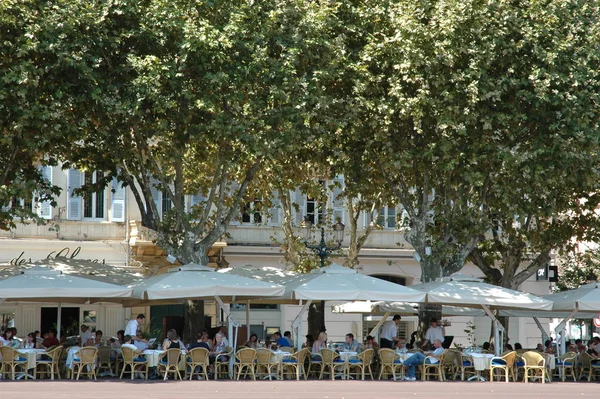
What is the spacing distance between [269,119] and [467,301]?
6355mm

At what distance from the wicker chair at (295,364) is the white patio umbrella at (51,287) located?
3.80 metres

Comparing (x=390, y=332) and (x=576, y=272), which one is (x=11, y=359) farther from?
(x=576, y=272)

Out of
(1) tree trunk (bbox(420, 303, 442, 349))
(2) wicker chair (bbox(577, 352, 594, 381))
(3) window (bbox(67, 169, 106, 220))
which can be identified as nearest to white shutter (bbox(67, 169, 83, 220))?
(3) window (bbox(67, 169, 106, 220))

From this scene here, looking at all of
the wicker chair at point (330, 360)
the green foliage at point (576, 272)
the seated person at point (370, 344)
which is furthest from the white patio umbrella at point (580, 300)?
the green foliage at point (576, 272)

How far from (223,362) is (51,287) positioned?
4.15 m

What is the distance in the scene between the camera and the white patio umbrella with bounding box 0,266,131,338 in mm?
23234

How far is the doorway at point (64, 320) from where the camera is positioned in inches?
1462

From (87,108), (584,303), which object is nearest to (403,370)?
(584,303)

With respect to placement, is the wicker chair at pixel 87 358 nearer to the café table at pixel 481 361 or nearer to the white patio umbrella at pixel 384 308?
the café table at pixel 481 361

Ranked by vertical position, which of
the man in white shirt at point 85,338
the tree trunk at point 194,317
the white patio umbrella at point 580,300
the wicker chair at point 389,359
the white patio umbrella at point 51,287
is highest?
the white patio umbrella at point 51,287

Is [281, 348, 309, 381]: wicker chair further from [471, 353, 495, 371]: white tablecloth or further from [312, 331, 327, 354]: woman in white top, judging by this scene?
[471, 353, 495, 371]: white tablecloth

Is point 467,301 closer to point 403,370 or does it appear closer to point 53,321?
point 403,370

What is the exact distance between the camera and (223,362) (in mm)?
24750

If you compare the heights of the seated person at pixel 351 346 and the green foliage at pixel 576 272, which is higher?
the green foliage at pixel 576 272
